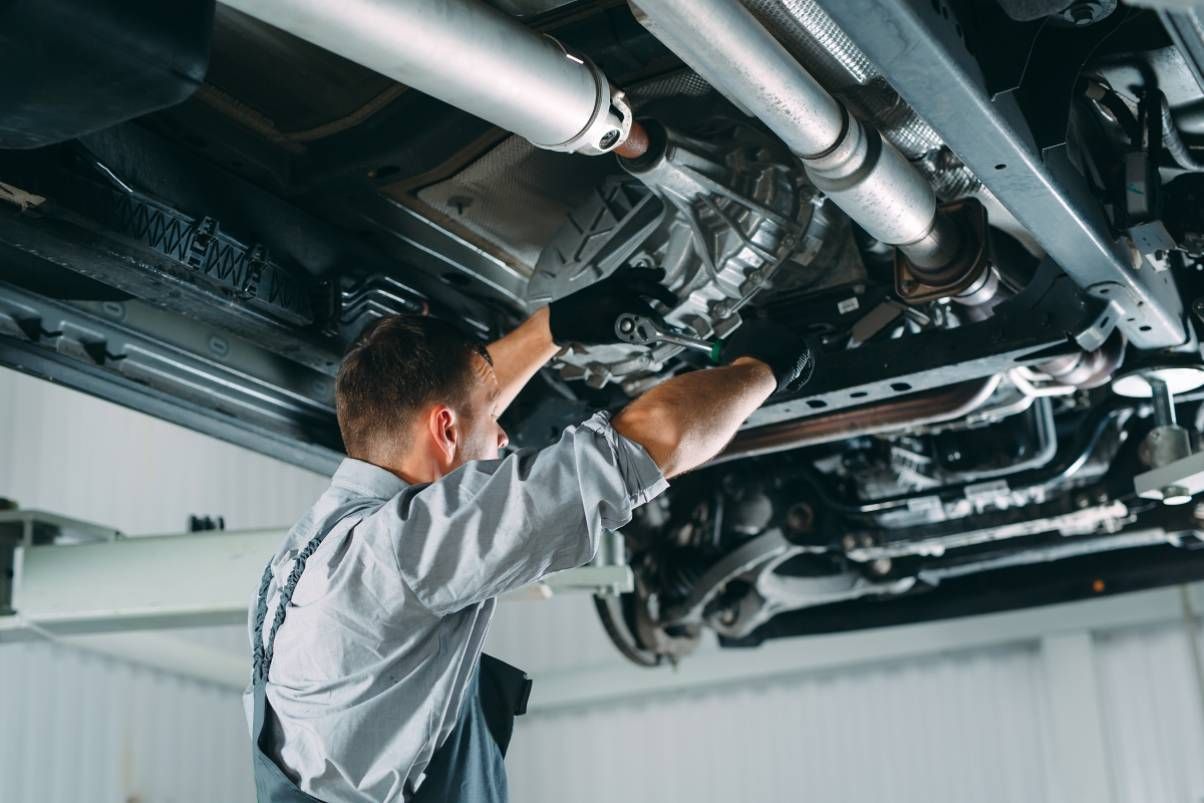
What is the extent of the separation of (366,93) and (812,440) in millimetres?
1467

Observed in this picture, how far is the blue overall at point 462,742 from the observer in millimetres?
2275

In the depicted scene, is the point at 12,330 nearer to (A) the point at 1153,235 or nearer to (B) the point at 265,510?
(A) the point at 1153,235

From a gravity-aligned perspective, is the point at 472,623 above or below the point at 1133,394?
below

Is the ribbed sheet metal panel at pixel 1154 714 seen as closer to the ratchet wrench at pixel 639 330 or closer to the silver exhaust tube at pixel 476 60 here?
the ratchet wrench at pixel 639 330

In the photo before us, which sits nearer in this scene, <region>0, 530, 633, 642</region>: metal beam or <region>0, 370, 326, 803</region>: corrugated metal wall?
<region>0, 530, 633, 642</region>: metal beam

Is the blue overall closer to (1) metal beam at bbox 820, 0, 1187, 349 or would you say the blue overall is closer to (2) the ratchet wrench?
(2) the ratchet wrench

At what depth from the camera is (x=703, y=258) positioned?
295 centimetres

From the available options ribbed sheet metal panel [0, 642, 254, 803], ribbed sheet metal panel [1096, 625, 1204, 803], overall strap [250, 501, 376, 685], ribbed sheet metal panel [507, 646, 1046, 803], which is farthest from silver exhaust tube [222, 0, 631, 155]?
ribbed sheet metal panel [507, 646, 1046, 803]

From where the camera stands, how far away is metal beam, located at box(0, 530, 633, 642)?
3379 millimetres

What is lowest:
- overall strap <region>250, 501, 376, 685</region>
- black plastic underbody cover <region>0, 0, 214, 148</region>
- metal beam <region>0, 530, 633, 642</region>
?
overall strap <region>250, 501, 376, 685</region>

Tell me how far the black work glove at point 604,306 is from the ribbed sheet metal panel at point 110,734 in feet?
13.7

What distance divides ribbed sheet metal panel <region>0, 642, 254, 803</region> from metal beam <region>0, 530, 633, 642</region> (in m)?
2.82

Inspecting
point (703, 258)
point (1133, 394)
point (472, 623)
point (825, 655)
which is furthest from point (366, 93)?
point (825, 655)

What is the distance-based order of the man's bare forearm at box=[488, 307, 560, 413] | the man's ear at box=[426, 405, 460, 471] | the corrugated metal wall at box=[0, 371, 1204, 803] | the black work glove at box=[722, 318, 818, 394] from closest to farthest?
1. the man's ear at box=[426, 405, 460, 471]
2. the black work glove at box=[722, 318, 818, 394]
3. the man's bare forearm at box=[488, 307, 560, 413]
4. the corrugated metal wall at box=[0, 371, 1204, 803]
